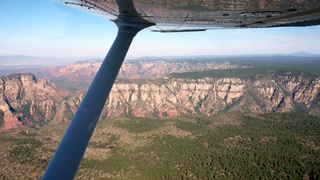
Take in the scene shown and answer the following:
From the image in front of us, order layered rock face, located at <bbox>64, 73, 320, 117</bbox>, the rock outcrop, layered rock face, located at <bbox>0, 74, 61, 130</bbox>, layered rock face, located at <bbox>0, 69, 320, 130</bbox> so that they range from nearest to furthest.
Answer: layered rock face, located at <bbox>0, 74, 61, 130</bbox> → layered rock face, located at <bbox>0, 69, 320, 130</bbox> → layered rock face, located at <bbox>64, 73, 320, 117</bbox> → the rock outcrop

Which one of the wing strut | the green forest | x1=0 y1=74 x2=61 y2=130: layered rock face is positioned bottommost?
x1=0 y1=74 x2=61 y2=130: layered rock face

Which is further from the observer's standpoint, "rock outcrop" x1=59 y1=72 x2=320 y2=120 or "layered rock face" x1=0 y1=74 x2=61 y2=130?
"rock outcrop" x1=59 y1=72 x2=320 y2=120

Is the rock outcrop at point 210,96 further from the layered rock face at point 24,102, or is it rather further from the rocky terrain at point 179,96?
the layered rock face at point 24,102

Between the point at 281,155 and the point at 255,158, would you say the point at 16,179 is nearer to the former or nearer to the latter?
the point at 255,158

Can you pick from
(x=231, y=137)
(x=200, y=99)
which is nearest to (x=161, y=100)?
(x=200, y=99)

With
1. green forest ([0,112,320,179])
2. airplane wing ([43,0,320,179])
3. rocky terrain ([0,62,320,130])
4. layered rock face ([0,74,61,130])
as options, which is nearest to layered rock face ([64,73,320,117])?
rocky terrain ([0,62,320,130])

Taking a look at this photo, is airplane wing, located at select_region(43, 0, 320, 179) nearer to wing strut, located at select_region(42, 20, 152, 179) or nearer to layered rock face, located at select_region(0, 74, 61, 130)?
wing strut, located at select_region(42, 20, 152, 179)

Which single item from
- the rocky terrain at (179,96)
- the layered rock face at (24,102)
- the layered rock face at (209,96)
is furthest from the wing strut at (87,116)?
the layered rock face at (24,102)
